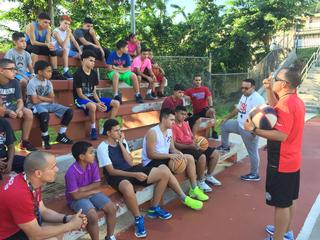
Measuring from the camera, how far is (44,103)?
5309 millimetres

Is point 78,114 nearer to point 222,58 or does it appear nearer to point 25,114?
point 25,114

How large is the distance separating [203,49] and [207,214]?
15105 millimetres

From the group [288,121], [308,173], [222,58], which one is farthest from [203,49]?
[288,121]

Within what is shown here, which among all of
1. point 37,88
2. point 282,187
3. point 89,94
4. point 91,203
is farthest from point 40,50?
point 282,187

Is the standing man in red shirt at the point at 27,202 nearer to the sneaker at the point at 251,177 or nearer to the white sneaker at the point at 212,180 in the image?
the white sneaker at the point at 212,180

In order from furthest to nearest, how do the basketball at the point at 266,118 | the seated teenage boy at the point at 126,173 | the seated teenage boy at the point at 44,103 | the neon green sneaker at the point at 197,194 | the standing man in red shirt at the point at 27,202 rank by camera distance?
the neon green sneaker at the point at 197,194, the seated teenage boy at the point at 44,103, the seated teenage boy at the point at 126,173, the basketball at the point at 266,118, the standing man in red shirt at the point at 27,202

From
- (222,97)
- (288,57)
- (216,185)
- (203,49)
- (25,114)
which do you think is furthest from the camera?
(288,57)

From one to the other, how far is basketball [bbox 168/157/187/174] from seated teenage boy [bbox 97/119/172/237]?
282 millimetres

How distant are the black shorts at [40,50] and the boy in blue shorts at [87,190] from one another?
11.3 feet

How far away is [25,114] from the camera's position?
4727 mm

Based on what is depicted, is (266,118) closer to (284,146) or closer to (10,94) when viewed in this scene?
(284,146)

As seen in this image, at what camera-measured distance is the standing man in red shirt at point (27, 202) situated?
2.69m

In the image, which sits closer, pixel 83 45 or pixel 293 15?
pixel 83 45

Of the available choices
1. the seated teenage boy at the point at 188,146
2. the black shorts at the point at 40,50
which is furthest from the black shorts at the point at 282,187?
the black shorts at the point at 40,50
